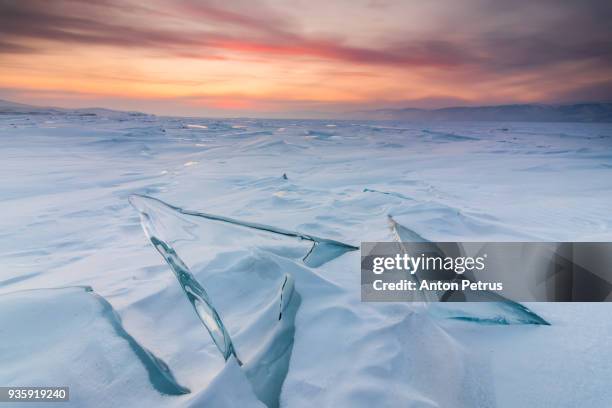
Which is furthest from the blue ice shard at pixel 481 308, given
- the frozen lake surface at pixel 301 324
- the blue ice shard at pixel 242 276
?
the blue ice shard at pixel 242 276

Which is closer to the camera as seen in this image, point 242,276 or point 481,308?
point 481,308

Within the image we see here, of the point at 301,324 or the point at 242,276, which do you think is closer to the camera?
the point at 301,324

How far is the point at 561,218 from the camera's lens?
237 centimetres

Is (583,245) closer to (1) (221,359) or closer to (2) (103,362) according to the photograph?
(1) (221,359)

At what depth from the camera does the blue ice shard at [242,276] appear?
0.94 m

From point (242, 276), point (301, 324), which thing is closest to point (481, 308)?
point (301, 324)

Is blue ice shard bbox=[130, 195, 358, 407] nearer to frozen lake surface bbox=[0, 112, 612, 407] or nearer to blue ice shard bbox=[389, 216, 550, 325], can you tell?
Result: frozen lake surface bbox=[0, 112, 612, 407]

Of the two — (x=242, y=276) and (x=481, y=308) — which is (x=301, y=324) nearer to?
(x=242, y=276)

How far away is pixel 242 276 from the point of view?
135cm

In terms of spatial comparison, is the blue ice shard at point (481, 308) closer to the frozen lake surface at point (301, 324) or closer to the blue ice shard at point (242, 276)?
the frozen lake surface at point (301, 324)

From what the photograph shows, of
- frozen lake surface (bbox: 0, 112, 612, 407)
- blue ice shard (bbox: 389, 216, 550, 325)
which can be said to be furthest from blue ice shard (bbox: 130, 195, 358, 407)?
blue ice shard (bbox: 389, 216, 550, 325)

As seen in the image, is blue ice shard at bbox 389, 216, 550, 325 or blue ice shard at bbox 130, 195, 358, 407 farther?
blue ice shard at bbox 389, 216, 550, 325

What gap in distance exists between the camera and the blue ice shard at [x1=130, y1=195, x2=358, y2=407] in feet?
3.09

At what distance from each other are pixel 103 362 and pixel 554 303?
144 cm
